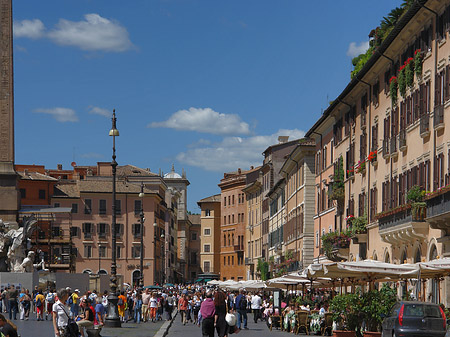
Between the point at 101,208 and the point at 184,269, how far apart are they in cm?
6804

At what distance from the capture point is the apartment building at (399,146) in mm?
34719

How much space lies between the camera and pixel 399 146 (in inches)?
1629

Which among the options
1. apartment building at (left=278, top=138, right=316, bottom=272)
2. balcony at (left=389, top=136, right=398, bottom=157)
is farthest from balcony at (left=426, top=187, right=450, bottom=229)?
apartment building at (left=278, top=138, right=316, bottom=272)

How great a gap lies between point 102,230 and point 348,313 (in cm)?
8789

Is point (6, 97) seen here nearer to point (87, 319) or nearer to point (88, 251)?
point (87, 319)

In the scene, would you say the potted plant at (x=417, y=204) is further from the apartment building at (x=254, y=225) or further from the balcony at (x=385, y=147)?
the apartment building at (x=254, y=225)

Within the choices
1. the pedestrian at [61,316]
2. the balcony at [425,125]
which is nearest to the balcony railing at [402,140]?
the balcony at [425,125]

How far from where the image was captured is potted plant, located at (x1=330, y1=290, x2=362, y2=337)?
1120 inches

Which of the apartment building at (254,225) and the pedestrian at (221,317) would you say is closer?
the pedestrian at (221,317)

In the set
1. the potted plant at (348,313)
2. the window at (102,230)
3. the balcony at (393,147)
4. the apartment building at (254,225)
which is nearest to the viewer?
the potted plant at (348,313)

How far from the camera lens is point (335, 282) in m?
42.1

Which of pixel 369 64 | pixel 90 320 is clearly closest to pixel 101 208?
pixel 369 64

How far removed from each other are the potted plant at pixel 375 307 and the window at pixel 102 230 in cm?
8807

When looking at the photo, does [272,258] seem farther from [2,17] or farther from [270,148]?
[2,17]
